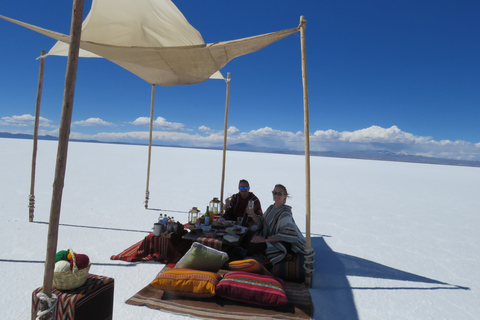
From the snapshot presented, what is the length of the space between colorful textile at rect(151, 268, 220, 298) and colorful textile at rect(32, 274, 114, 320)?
0.83 metres

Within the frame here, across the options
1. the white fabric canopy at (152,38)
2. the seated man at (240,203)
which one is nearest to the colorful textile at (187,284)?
the seated man at (240,203)

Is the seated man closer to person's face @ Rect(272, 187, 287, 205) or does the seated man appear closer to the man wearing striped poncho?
the man wearing striped poncho

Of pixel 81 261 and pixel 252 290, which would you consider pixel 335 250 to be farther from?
pixel 81 261

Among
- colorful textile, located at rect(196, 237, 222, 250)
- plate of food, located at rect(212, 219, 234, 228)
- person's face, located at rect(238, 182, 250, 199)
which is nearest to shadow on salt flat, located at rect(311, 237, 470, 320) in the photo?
colorful textile, located at rect(196, 237, 222, 250)

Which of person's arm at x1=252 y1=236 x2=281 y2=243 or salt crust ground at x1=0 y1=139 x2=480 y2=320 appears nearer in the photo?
salt crust ground at x1=0 y1=139 x2=480 y2=320

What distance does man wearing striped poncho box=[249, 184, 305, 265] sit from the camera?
354cm

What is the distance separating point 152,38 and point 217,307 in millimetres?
3374

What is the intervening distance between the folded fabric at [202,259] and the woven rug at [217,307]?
38 centimetres

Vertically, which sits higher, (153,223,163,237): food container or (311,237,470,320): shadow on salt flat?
(153,223,163,237): food container

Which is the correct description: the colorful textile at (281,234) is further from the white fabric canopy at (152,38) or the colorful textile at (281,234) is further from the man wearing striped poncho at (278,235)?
the white fabric canopy at (152,38)

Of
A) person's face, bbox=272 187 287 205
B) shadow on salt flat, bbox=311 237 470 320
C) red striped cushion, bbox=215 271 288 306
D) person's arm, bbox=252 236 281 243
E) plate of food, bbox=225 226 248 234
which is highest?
person's face, bbox=272 187 287 205

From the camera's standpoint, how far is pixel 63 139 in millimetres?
1862

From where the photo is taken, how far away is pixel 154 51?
3766 millimetres

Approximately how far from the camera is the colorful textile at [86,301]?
6.09 ft
